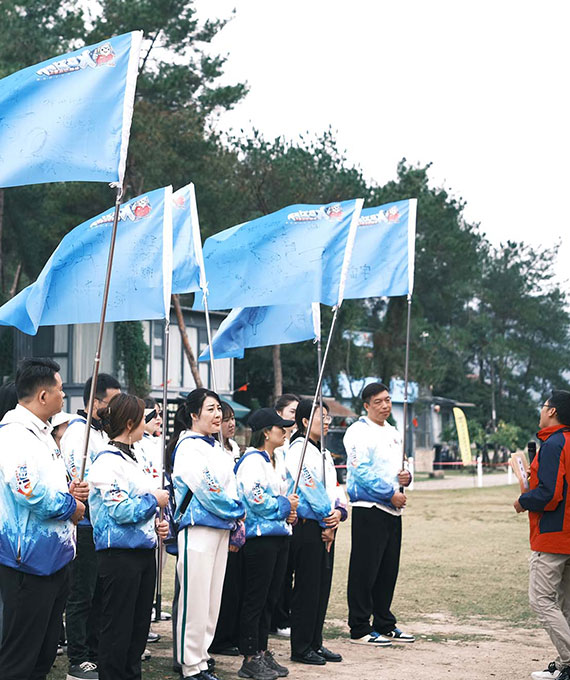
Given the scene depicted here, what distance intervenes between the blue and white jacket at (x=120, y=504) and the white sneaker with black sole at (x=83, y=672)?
4.29 ft

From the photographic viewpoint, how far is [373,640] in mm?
8320

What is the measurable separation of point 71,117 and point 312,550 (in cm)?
383

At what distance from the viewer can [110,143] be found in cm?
602

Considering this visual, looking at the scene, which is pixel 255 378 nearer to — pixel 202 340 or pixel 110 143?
pixel 202 340

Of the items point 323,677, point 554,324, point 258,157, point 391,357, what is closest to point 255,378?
point 391,357

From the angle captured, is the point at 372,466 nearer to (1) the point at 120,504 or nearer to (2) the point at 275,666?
(2) the point at 275,666

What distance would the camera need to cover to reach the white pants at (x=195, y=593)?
656cm

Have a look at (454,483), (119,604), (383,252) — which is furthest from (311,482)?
(454,483)

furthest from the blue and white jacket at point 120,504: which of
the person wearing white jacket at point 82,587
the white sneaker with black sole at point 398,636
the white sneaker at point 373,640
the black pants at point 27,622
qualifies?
the white sneaker with black sole at point 398,636

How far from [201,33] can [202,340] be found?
11.8 metres

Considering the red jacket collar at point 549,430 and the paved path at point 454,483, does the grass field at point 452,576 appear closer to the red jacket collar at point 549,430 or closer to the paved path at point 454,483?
the red jacket collar at point 549,430

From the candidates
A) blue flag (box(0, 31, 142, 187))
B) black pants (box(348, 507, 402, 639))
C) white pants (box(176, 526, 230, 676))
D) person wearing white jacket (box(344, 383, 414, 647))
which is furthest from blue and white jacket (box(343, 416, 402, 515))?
blue flag (box(0, 31, 142, 187))

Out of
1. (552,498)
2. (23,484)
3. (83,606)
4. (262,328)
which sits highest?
(262,328)

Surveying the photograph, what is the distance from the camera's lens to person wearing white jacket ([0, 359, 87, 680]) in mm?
4980
